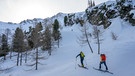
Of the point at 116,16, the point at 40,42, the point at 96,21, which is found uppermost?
the point at 116,16

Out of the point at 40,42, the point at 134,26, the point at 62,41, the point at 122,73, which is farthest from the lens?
the point at 62,41

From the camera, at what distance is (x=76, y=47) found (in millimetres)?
62844

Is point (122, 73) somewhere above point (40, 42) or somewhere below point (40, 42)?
below

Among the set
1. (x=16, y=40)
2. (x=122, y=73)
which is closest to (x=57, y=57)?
(x=16, y=40)

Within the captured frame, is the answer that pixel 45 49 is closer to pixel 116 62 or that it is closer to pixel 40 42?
pixel 40 42

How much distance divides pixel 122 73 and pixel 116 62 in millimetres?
3686

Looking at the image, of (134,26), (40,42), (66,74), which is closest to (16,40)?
(40,42)

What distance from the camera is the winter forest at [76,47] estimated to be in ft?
83.7

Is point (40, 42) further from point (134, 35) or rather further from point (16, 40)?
point (134, 35)

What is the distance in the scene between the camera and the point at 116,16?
260 feet

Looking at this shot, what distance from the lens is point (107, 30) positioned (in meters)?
74.1

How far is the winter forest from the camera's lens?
25.5 metres

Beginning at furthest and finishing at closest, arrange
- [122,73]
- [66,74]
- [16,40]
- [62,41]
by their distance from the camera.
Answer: [62,41] → [16,40] → [66,74] → [122,73]

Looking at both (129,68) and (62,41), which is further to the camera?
(62,41)
